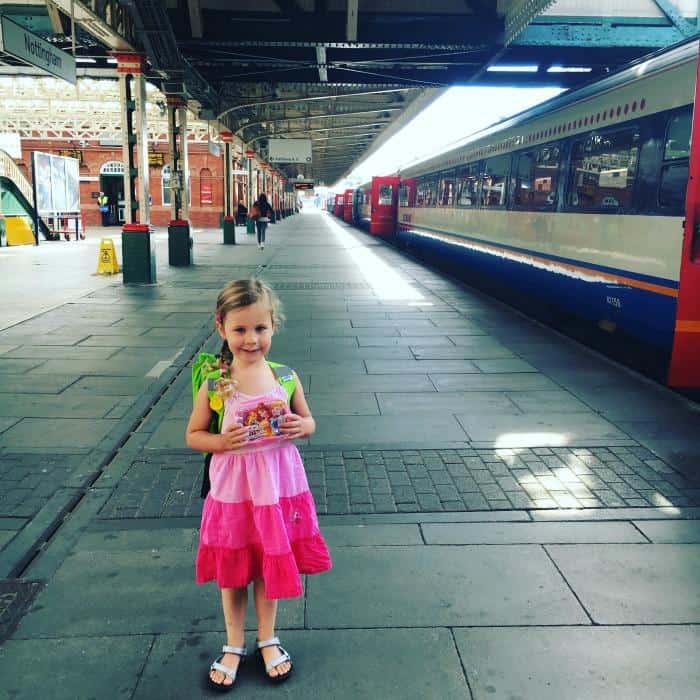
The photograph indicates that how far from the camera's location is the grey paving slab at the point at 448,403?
5.75 m

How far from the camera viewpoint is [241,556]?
243cm

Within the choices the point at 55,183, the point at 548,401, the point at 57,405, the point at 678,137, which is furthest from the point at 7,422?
the point at 55,183

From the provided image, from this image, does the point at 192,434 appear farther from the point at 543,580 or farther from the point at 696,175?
the point at 696,175

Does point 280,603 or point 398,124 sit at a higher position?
point 398,124

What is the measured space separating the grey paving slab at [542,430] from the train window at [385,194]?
23832 millimetres

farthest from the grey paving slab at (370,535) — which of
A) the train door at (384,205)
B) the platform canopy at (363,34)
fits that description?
the train door at (384,205)

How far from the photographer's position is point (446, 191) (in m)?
17.1

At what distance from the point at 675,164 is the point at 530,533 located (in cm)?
453

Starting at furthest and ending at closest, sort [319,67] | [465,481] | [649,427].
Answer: [319,67], [649,427], [465,481]

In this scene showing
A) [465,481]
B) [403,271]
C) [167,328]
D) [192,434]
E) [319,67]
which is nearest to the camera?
[192,434]

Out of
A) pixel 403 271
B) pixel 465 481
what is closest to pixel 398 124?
pixel 403 271

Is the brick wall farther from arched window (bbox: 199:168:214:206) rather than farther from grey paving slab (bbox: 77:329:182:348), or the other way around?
grey paving slab (bbox: 77:329:182:348)

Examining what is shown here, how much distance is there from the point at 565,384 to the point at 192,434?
490cm

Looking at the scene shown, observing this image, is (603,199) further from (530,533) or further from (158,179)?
(158,179)
